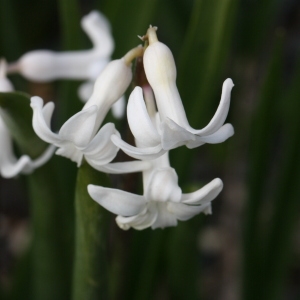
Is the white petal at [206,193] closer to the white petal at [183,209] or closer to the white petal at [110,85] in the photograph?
the white petal at [183,209]

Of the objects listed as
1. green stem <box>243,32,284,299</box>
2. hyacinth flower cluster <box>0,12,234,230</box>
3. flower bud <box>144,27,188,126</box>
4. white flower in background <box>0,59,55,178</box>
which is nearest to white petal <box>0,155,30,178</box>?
white flower in background <box>0,59,55,178</box>

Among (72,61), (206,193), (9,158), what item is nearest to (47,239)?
(9,158)

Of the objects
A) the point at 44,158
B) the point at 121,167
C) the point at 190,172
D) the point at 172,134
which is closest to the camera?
the point at 172,134

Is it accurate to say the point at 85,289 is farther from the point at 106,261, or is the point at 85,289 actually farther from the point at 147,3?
the point at 147,3

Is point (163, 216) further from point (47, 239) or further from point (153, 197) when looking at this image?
point (47, 239)

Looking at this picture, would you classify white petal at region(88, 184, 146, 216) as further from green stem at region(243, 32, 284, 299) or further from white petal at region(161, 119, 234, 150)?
green stem at region(243, 32, 284, 299)

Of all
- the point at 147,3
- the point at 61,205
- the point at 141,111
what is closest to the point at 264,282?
the point at 61,205
